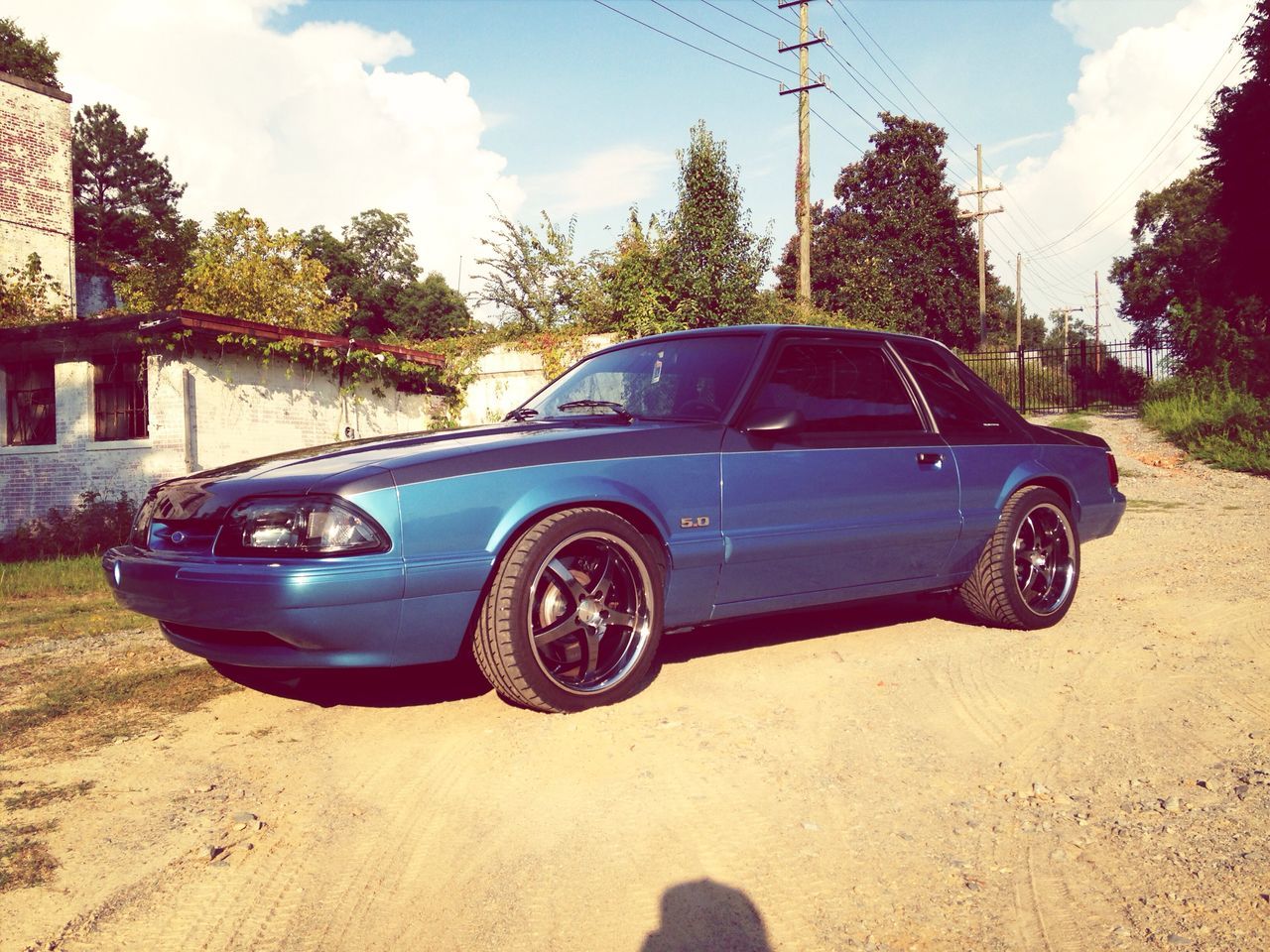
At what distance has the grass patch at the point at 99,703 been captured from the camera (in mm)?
3520

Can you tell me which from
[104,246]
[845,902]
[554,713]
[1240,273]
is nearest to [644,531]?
[554,713]

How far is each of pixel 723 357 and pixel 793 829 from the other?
238 cm

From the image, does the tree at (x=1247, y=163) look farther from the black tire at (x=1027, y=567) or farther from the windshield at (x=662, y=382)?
the windshield at (x=662, y=382)

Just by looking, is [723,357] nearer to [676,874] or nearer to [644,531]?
[644,531]

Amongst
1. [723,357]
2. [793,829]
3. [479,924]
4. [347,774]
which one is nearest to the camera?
[479,924]

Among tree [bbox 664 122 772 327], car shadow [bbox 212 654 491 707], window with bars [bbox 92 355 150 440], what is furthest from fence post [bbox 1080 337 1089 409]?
car shadow [bbox 212 654 491 707]

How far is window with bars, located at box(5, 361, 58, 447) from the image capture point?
47.6ft

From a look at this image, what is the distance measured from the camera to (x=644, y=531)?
150 inches

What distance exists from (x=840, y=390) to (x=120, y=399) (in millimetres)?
12431

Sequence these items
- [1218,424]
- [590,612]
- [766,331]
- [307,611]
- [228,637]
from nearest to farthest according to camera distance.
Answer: [307,611], [228,637], [590,612], [766,331], [1218,424]

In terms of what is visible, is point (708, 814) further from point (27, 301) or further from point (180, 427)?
point (27, 301)

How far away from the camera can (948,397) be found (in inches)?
200

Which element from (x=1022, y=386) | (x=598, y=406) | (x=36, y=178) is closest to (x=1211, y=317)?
(x=1022, y=386)

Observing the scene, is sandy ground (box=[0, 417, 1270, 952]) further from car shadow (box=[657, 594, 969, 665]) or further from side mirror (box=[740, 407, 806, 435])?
side mirror (box=[740, 407, 806, 435])
